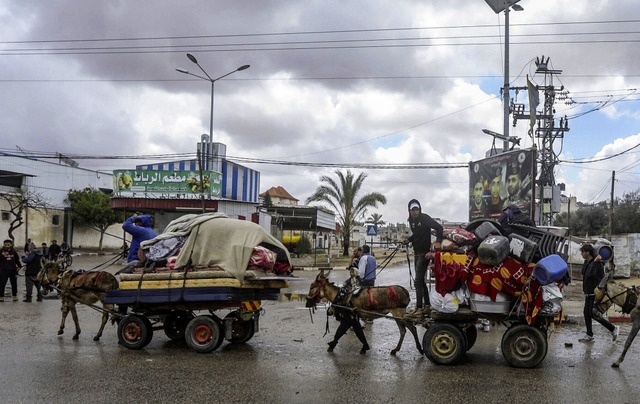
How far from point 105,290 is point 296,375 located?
14.4 ft

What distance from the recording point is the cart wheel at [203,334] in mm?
9492

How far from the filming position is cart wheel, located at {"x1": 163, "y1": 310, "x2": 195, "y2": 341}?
10.2 meters

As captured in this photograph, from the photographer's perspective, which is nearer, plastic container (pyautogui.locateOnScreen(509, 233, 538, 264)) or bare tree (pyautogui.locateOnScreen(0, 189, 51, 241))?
plastic container (pyautogui.locateOnScreen(509, 233, 538, 264))

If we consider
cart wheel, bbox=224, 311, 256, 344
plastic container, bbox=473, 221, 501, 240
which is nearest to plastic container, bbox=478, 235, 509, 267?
plastic container, bbox=473, 221, 501, 240

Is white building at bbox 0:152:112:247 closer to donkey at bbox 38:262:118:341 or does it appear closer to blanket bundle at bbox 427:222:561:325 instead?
donkey at bbox 38:262:118:341

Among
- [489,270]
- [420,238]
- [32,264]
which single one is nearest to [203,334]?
[420,238]

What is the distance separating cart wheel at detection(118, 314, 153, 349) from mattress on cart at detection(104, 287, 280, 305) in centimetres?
34

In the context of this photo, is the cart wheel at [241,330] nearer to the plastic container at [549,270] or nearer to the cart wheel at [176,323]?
the cart wheel at [176,323]

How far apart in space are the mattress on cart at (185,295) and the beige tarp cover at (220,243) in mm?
311

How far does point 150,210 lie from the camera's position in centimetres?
3912

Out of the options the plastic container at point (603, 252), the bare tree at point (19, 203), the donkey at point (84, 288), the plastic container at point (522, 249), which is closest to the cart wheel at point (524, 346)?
the plastic container at point (522, 249)

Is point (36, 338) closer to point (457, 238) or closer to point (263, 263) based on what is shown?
point (263, 263)

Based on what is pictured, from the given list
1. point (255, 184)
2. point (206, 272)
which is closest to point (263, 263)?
point (206, 272)

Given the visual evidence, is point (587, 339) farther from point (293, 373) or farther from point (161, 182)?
point (161, 182)
